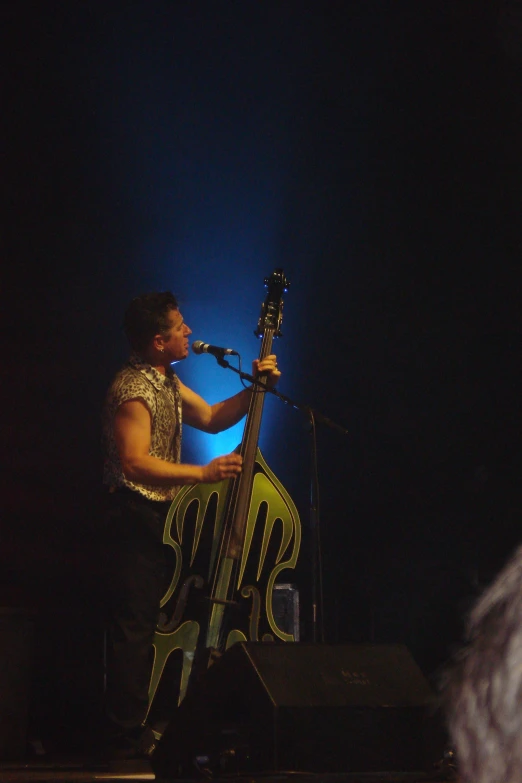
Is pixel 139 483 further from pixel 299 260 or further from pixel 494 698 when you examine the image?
pixel 494 698

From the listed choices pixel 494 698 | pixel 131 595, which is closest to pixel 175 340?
pixel 131 595

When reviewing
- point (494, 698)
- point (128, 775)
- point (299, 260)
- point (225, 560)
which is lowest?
point (128, 775)

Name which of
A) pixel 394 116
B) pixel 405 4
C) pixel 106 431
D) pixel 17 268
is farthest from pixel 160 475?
pixel 405 4

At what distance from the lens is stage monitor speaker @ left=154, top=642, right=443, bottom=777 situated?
2.23 meters

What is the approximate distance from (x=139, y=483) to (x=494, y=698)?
2.63 metres

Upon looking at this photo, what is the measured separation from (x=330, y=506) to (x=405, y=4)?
2.35m

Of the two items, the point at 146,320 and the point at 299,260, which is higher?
the point at 299,260

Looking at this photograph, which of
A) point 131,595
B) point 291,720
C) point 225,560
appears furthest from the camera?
point 225,560

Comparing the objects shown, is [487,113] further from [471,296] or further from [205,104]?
[205,104]

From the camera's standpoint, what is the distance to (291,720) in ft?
7.33

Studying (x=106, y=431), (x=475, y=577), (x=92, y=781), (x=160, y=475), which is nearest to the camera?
(x=92, y=781)

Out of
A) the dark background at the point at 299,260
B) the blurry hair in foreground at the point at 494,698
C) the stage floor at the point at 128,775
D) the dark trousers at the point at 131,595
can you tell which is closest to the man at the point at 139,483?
the dark trousers at the point at 131,595

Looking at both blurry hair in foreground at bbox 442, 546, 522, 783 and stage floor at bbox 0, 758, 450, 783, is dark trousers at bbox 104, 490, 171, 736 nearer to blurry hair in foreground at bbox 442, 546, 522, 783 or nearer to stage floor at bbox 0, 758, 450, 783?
stage floor at bbox 0, 758, 450, 783

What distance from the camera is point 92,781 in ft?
7.48
